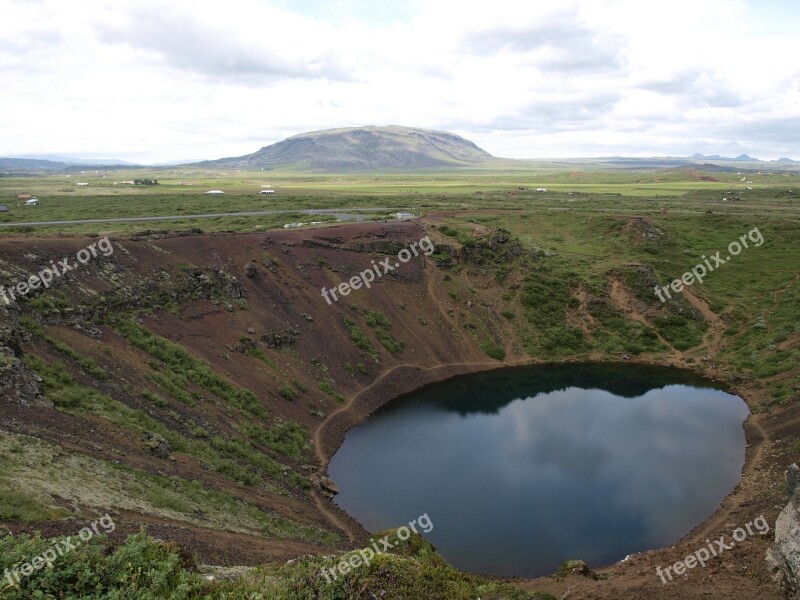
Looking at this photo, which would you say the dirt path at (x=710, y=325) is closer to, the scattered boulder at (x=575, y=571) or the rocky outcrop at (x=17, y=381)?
the scattered boulder at (x=575, y=571)

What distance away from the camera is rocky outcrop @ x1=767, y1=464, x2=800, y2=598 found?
635 inches

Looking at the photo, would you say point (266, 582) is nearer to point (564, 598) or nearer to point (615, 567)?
point (564, 598)

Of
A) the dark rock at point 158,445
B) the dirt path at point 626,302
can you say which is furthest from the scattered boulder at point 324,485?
the dirt path at point 626,302

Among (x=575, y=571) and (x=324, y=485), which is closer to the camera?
(x=575, y=571)

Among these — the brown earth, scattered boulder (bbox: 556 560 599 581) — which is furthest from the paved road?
scattered boulder (bbox: 556 560 599 581)

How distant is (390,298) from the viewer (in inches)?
2552

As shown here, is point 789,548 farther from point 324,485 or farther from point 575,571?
point 324,485

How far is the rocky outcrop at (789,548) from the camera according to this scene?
16141 mm

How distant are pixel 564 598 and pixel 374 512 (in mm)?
15770

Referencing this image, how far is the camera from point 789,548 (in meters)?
16.5

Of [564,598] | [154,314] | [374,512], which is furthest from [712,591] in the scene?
[154,314]

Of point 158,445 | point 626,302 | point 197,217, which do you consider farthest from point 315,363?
point 197,217

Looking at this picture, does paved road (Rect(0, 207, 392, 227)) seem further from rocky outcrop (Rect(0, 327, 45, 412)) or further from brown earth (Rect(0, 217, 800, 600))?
rocky outcrop (Rect(0, 327, 45, 412))

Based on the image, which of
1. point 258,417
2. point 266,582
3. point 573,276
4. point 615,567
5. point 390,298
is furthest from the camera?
point 573,276
